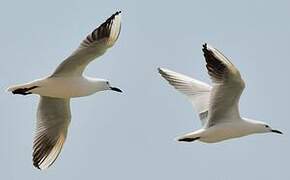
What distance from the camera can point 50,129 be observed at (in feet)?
69.1

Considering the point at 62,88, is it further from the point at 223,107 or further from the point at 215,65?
the point at 223,107

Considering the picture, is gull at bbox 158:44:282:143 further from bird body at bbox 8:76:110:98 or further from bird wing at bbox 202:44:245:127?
bird body at bbox 8:76:110:98

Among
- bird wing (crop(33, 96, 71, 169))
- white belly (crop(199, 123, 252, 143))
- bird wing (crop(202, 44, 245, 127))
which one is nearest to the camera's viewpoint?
bird wing (crop(202, 44, 245, 127))

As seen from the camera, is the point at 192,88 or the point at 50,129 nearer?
the point at 50,129

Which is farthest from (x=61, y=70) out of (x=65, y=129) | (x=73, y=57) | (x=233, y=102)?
(x=233, y=102)

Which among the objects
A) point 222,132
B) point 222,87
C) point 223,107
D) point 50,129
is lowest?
point 222,132

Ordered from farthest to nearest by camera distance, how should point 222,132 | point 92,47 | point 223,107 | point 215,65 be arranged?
point 223,107 → point 222,132 → point 215,65 → point 92,47

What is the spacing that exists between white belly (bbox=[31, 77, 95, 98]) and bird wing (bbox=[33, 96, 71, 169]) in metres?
0.97

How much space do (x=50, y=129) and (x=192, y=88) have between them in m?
3.19

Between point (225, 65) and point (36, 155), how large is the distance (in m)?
3.98

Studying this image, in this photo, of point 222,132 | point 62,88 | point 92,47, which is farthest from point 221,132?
point 62,88

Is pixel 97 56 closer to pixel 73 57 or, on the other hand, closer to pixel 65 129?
pixel 73 57

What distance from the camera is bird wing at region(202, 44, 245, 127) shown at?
19578mm

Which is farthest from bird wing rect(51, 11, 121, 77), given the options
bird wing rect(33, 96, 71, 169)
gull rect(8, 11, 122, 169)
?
bird wing rect(33, 96, 71, 169)
